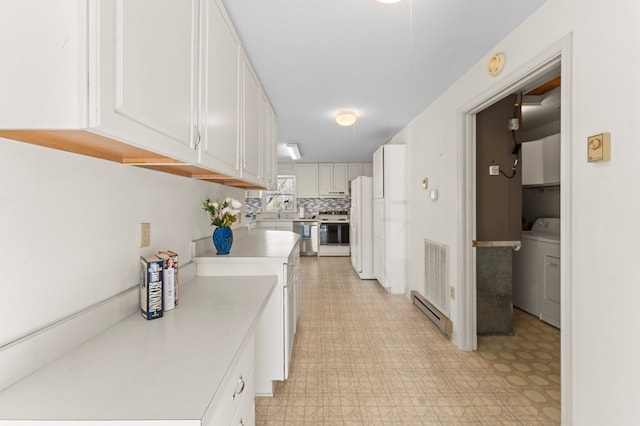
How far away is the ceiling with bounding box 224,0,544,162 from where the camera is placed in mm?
1759

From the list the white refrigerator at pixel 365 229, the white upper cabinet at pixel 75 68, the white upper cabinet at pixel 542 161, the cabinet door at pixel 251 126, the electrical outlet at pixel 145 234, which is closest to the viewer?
the white upper cabinet at pixel 75 68

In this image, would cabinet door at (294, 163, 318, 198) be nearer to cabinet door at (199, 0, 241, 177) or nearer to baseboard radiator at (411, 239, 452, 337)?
baseboard radiator at (411, 239, 452, 337)

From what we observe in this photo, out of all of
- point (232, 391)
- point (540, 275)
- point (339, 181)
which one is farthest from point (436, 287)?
point (339, 181)

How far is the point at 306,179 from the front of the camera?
7.55 m

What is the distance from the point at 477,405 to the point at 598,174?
1.46 meters

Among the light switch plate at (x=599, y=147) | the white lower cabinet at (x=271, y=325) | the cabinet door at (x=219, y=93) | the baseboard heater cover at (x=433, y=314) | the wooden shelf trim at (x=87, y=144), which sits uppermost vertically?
the cabinet door at (x=219, y=93)

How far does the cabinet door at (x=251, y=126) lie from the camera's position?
2.07m

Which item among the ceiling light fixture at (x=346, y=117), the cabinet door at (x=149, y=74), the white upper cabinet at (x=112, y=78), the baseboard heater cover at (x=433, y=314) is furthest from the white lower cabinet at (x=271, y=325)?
the ceiling light fixture at (x=346, y=117)

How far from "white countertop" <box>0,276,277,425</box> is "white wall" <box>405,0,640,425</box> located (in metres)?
1.48

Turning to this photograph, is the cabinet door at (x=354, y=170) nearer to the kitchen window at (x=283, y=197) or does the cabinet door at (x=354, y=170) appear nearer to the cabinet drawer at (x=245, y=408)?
the kitchen window at (x=283, y=197)

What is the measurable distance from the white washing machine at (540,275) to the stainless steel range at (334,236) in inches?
151

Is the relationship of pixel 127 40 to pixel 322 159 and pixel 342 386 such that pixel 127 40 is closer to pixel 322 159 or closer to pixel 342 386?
pixel 342 386

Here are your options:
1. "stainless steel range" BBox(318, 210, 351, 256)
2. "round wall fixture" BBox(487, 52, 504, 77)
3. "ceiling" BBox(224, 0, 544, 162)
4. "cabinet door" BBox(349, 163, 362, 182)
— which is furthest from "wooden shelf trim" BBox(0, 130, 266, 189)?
"cabinet door" BBox(349, 163, 362, 182)

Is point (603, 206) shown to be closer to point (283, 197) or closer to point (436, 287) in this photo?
point (436, 287)
